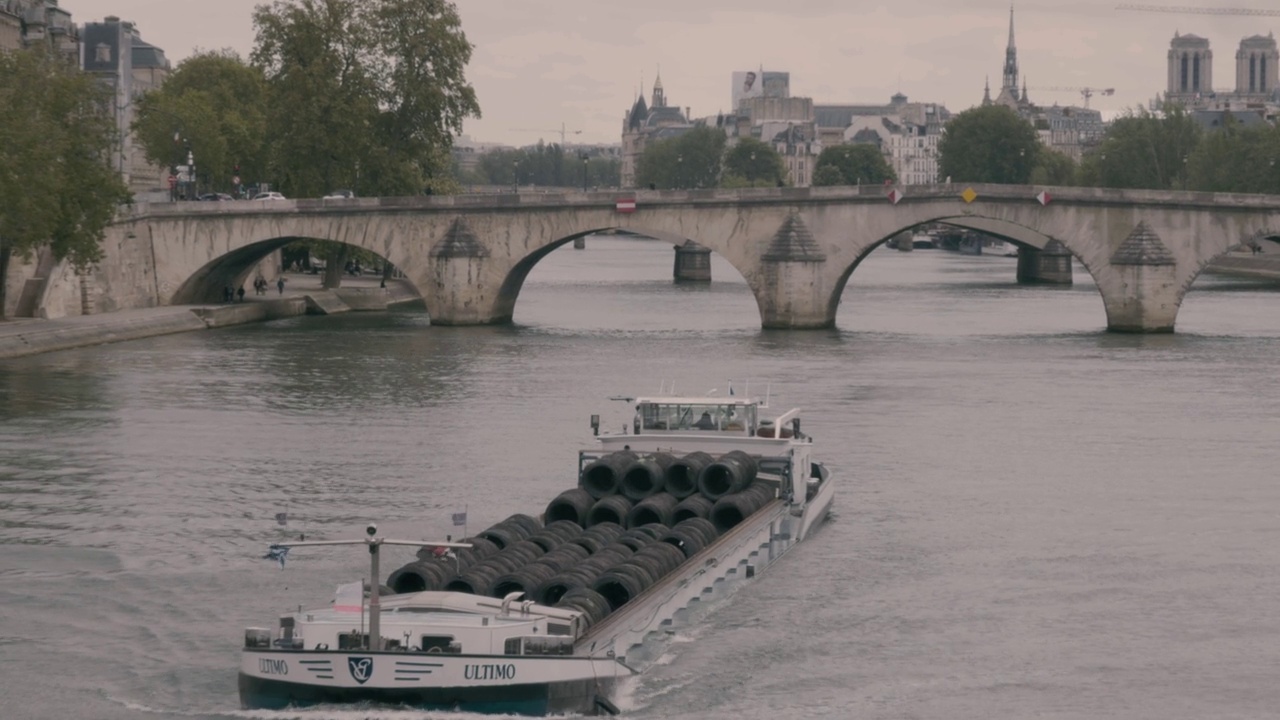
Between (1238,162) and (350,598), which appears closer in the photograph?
(350,598)

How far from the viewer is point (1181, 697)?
2936 centimetres

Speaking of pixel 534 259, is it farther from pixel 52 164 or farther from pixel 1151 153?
pixel 1151 153

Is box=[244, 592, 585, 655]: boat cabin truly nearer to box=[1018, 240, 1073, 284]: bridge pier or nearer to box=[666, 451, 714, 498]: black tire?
box=[666, 451, 714, 498]: black tire

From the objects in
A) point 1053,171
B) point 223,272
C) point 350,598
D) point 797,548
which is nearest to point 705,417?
point 797,548

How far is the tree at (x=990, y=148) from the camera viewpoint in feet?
574

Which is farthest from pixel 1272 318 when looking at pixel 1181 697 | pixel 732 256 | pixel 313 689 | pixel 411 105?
pixel 313 689

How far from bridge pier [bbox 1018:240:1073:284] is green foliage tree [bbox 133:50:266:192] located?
44.6 m

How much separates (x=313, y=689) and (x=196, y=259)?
210 ft

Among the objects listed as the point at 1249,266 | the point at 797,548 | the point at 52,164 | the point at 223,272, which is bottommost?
the point at 797,548

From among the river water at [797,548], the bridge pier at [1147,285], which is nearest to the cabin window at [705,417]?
the river water at [797,548]

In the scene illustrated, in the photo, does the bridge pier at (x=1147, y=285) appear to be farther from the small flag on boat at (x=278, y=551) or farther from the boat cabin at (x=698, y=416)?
the small flag on boat at (x=278, y=551)

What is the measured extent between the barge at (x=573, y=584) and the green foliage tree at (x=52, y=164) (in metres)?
34.1

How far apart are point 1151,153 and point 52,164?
10341 centimetres

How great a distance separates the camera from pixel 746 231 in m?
84.9
